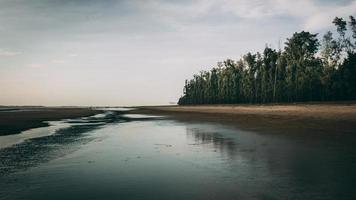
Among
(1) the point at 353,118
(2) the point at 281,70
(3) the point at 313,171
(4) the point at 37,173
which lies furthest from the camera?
(2) the point at 281,70

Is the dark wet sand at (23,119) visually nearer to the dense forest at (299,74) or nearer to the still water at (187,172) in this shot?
→ the still water at (187,172)

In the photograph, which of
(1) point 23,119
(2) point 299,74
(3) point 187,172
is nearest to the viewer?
(3) point 187,172

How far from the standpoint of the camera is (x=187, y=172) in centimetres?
1169

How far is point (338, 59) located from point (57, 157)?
8060 centimetres

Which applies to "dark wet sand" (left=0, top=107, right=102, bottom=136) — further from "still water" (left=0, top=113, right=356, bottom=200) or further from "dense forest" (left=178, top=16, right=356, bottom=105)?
"dense forest" (left=178, top=16, right=356, bottom=105)

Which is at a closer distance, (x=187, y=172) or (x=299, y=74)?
(x=187, y=172)

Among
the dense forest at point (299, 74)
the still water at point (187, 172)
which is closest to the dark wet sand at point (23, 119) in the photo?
the still water at point (187, 172)

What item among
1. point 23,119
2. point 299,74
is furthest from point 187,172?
point 299,74

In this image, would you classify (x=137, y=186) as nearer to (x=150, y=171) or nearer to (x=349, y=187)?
(x=150, y=171)

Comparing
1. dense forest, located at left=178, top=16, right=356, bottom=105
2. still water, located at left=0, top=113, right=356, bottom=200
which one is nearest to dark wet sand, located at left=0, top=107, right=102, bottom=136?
still water, located at left=0, top=113, right=356, bottom=200

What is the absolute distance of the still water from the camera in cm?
873

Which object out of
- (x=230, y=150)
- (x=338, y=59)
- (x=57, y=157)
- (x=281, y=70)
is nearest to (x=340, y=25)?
(x=338, y=59)

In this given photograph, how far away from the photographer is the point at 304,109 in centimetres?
4694

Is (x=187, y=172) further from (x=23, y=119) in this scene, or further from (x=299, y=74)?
(x=299, y=74)
